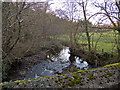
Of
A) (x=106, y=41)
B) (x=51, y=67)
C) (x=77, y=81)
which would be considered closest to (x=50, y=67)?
(x=51, y=67)

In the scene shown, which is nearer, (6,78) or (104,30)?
(6,78)

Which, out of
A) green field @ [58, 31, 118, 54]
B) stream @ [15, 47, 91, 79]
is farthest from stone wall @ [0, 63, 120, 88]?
green field @ [58, 31, 118, 54]

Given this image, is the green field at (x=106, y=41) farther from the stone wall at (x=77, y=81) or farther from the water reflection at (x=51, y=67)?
the stone wall at (x=77, y=81)

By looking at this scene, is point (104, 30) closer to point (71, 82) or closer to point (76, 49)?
point (76, 49)

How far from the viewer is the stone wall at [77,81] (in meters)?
2.66

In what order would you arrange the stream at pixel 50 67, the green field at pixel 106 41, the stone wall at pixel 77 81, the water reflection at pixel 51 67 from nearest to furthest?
the stone wall at pixel 77 81, the stream at pixel 50 67, the water reflection at pixel 51 67, the green field at pixel 106 41

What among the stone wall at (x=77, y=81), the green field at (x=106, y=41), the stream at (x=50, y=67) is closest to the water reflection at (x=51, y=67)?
the stream at (x=50, y=67)

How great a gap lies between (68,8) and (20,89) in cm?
934

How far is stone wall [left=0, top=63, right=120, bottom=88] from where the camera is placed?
2658mm

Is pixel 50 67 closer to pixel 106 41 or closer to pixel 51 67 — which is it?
pixel 51 67

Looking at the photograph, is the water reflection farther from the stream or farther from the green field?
the green field

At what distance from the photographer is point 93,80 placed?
2895 mm

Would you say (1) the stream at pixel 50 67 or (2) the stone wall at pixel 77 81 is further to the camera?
(1) the stream at pixel 50 67

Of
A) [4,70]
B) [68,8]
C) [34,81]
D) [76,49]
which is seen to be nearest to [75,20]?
[68,8]
